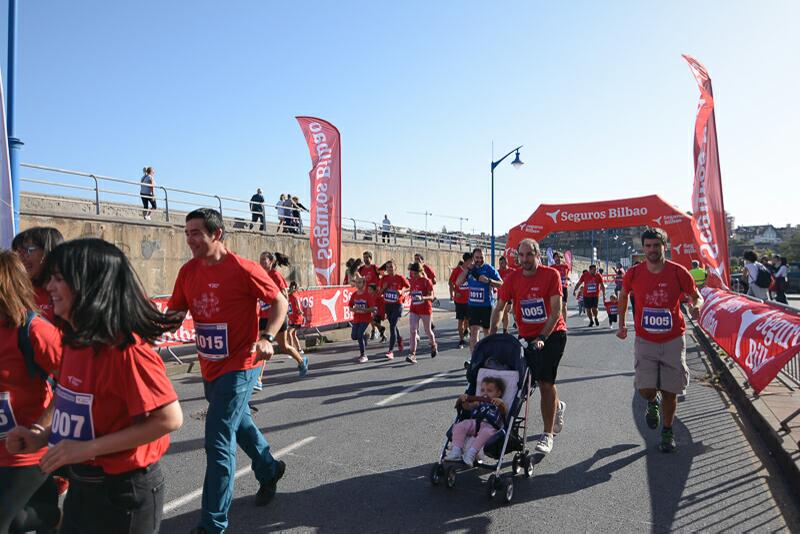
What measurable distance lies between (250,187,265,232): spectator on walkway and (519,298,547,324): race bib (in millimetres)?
13643

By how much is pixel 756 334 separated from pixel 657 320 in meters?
1.38

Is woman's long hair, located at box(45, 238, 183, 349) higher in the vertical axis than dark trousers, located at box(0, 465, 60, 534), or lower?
higher

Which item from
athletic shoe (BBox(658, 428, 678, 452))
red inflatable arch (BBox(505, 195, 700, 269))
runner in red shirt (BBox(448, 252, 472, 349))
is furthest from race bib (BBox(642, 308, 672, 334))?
red inflatable arch (BBox(505, 195, 700, 269))

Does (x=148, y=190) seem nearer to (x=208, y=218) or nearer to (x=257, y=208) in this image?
(x=257, y=208)

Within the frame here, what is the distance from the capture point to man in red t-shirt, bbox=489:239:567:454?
5082mm

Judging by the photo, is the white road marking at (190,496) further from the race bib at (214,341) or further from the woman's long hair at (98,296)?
the woman's long hair at (98,296)

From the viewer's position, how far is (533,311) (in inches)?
214

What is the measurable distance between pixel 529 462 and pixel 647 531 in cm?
107

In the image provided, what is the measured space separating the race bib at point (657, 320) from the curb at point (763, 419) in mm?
1373

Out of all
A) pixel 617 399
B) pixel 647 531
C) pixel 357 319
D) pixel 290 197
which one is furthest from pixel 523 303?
pixel 290 197

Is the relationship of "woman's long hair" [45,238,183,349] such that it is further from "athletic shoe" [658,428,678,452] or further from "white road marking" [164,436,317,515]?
"athletic shoe" [658,428,678,452]

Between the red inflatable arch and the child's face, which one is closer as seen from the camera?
the child's face

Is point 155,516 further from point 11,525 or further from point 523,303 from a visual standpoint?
point 523,303

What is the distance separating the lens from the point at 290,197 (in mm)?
20938
